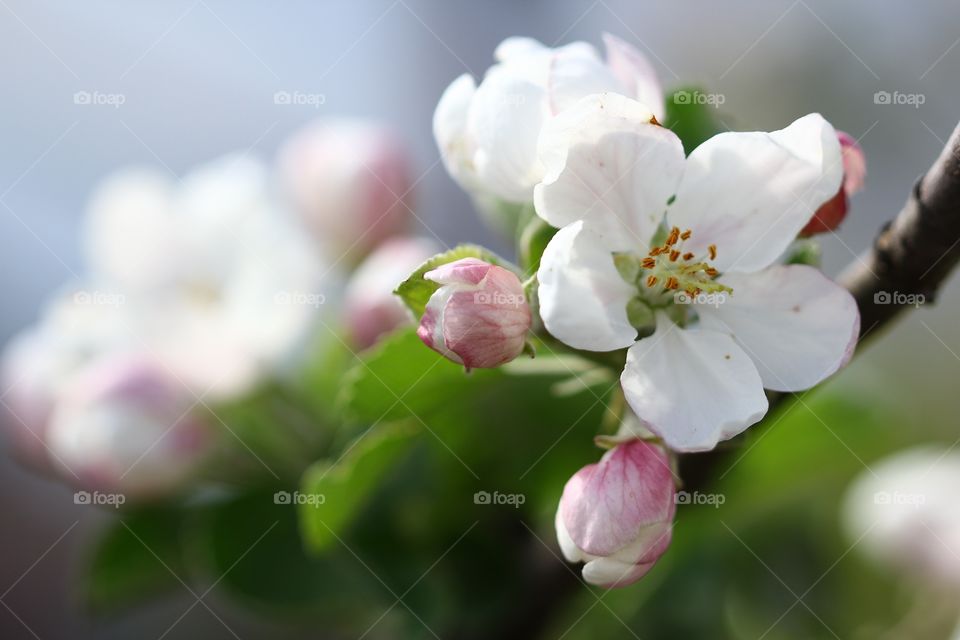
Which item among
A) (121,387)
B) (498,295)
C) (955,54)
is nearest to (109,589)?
(121,387)

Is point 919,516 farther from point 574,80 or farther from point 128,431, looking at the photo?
point 128,431

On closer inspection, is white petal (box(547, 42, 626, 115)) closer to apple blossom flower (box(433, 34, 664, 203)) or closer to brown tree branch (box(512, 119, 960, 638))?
apple blossom flower (box(433, 34, 664, 203))

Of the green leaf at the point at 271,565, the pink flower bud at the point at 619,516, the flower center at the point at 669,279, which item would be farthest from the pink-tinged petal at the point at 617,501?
the green leaf at the point at 271,565

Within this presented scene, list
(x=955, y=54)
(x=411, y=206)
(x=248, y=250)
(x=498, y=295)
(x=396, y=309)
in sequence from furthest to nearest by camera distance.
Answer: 1. (x=955, y=54)
2. (x=411, y=206)
3. (x=248, y=250)
4. (x=396, y=309)
5. (x=498, y=295)

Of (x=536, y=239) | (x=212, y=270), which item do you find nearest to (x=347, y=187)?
(x=212, y=270)

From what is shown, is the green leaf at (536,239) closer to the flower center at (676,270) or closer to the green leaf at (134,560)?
the flower center at (676,270)

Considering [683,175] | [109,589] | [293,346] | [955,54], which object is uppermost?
[683,175]

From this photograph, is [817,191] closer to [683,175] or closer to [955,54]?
[683,175]
